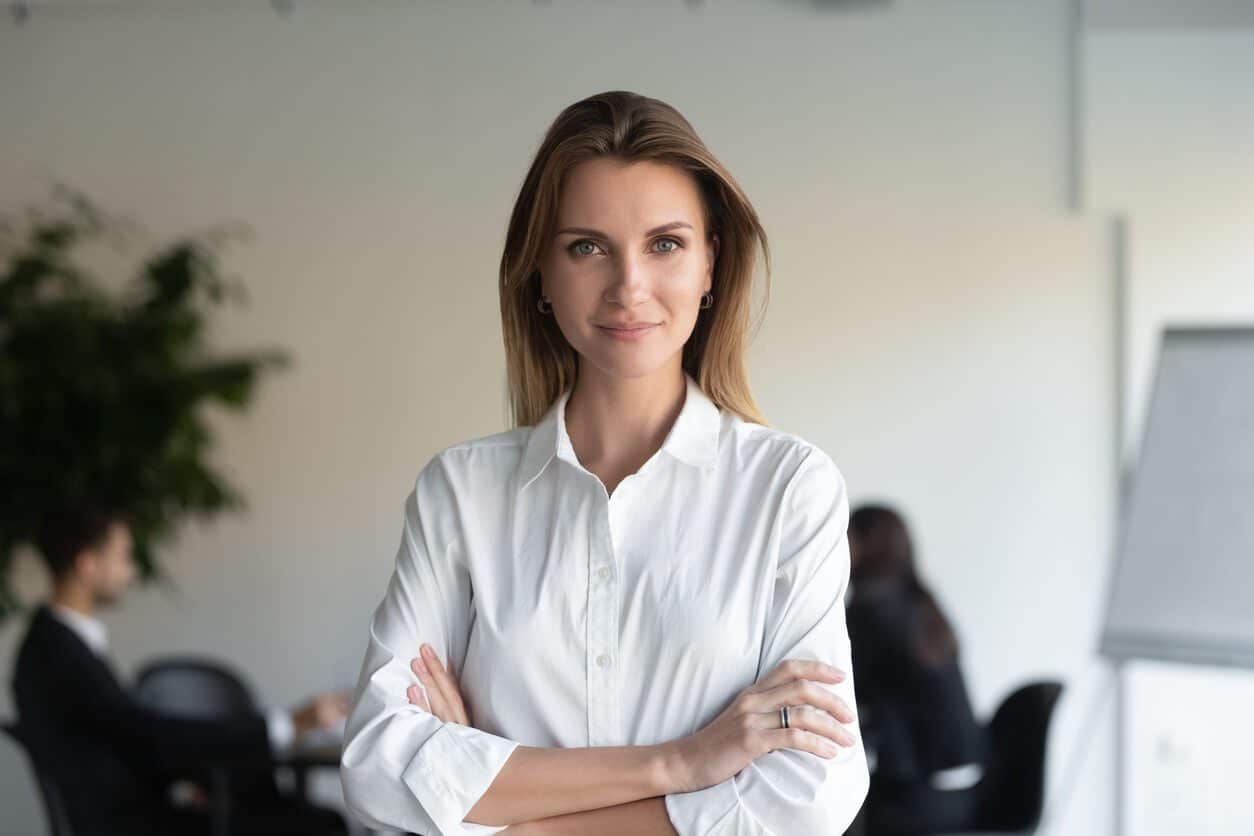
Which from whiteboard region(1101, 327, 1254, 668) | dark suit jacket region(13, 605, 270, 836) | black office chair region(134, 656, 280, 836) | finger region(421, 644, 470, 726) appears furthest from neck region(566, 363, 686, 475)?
black office chair region(134, 656, 280, 836)

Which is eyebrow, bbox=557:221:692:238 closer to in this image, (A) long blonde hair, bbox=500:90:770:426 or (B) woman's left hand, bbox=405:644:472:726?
(A) long blonde hair, bbox=500:90:770:426

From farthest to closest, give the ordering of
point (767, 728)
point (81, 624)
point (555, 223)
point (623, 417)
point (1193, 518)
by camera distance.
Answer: point (81, 624) < point (1193, 518) < point (623, 417) < point (555, 223) < point (767, 728)

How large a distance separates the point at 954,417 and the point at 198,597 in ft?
10.6

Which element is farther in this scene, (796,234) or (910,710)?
(796,234)

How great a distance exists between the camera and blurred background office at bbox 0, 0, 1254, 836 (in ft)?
18.4

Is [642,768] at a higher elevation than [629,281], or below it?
below

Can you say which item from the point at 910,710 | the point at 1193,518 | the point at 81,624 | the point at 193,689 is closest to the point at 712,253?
the point at 1193,518

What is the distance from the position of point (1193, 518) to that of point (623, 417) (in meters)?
2.56

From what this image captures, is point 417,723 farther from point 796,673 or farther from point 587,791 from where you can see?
point 796,673

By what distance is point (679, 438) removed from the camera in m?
1.66

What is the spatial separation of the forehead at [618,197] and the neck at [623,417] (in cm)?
21

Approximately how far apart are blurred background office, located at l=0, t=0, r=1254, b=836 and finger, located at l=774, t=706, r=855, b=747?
4053mm

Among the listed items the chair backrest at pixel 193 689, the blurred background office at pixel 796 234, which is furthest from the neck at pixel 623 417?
the blurred background office at pixel 796 234

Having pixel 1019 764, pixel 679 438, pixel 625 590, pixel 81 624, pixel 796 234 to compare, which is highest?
pixel 796 234
